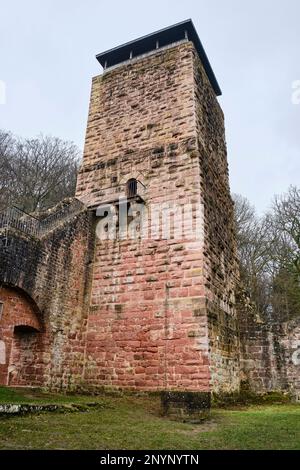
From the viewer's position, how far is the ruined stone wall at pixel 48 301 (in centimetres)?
818

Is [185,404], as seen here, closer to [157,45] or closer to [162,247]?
[162,247]

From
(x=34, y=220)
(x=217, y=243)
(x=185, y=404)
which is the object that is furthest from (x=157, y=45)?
(x=185, y=404)

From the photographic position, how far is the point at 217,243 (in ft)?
35.1

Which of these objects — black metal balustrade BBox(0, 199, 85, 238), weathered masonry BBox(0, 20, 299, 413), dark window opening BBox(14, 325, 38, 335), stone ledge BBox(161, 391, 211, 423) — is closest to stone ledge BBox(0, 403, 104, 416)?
stone ledge BBox(161, 391, 211, 423)

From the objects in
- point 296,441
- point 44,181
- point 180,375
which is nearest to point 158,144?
point 180,375

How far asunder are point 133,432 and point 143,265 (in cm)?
531

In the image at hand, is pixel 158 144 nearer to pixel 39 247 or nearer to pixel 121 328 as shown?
pixel 39 247

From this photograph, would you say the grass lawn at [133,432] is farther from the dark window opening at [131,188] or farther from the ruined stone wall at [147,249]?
the dark window opening at [131,188]

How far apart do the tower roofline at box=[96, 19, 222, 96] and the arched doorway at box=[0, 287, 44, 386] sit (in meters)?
9.79

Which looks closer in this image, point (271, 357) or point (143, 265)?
point (143, 265)

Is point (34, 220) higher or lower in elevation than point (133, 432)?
higher

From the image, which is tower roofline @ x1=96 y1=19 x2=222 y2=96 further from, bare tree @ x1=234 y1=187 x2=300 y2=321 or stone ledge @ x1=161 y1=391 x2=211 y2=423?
stone ledge @ x1=161 y1=391 x2=211 y2=423

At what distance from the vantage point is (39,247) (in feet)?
29.4

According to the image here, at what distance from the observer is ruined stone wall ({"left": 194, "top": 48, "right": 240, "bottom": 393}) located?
8.99 metres
